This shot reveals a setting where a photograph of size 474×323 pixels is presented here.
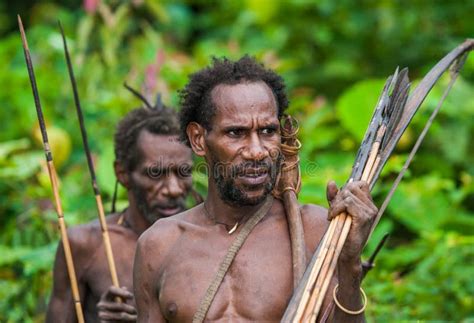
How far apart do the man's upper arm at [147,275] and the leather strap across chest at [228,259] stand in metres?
0.24

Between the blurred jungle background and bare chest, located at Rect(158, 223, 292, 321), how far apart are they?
238 centimetres

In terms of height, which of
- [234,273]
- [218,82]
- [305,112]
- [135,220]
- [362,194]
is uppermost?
[218,82]

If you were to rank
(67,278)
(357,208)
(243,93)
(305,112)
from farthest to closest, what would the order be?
(305,112), (67,278), (243,93), (357,208)

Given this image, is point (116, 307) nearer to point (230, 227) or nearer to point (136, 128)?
point (136, 128)

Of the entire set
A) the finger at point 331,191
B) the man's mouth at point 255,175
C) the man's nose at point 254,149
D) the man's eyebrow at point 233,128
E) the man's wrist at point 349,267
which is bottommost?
the man's wrist at point 349,267

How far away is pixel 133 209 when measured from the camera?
602cm

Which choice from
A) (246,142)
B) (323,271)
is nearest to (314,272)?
(323,271)

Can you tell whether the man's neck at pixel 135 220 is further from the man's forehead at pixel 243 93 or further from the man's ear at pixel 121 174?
the man's forehead at pixel 243 93

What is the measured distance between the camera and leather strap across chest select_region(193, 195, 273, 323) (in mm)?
4023

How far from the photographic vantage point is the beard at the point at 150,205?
5805 mm

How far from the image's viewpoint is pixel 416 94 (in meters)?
4.14

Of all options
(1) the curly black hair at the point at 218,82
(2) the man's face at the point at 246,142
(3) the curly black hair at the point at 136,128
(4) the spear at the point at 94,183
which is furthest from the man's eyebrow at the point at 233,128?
(3) the curly black hair at the point at 136,128

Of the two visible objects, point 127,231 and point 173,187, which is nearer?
point 173,187

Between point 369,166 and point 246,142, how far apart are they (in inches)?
19.1
